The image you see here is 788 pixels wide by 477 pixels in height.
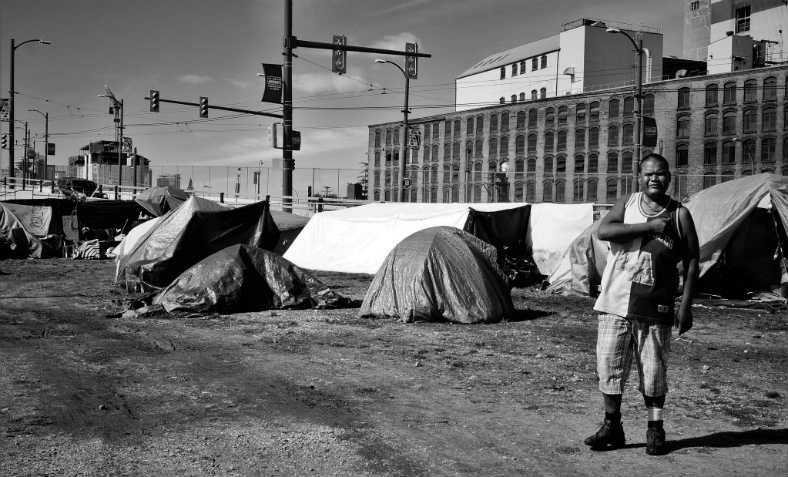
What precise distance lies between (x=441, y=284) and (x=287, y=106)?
12.6 metres

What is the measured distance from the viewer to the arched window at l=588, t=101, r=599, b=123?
71312 millimetres

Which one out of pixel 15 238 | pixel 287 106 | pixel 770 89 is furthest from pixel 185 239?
pixel 770 89

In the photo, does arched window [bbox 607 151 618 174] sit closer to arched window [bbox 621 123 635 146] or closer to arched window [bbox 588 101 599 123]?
arched window [bbox 621 123 635 146]

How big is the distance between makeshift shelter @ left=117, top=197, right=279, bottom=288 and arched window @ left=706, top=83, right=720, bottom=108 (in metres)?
55.8

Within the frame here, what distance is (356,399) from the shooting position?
673 centimetres

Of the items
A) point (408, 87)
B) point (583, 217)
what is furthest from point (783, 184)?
point (408, 87)

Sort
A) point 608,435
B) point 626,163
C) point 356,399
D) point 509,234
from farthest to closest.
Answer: point 626,163 → point 509,234 → point 356,399 → point 608,435

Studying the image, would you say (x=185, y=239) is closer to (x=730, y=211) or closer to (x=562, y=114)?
(x=730, y=211)

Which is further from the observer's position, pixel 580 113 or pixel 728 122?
pixel 580 113

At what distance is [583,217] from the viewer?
62.6 feet

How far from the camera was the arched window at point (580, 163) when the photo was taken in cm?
7275

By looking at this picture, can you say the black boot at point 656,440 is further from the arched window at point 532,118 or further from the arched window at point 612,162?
the arched window at point 532,118

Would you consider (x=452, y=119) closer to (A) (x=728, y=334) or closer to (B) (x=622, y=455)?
(A) (x=728, y=334)

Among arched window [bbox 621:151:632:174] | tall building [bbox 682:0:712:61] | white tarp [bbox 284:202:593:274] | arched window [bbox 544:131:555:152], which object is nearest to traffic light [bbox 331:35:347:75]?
white tarp [bbox 284:202:593:274]
